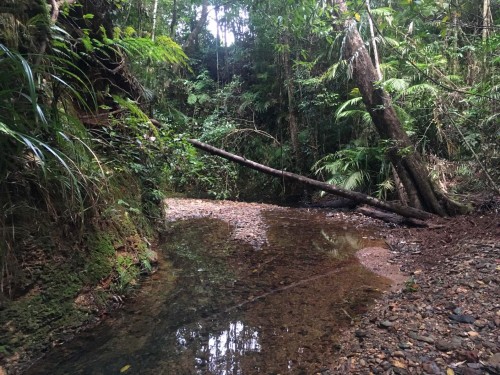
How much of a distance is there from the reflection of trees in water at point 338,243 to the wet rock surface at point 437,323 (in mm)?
924

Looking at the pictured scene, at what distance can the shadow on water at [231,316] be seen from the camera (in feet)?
7.62

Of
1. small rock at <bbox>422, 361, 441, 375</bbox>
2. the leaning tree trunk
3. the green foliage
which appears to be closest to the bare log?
the leaning tree trunk

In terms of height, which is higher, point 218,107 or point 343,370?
point 218,107

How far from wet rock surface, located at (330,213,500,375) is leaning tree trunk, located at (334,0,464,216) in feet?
7.23

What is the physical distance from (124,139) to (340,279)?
10.3 feet

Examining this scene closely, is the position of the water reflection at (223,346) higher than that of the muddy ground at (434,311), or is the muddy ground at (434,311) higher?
the muddy ground at (434,311)

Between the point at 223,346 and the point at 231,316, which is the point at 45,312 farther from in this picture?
the point at 231,316

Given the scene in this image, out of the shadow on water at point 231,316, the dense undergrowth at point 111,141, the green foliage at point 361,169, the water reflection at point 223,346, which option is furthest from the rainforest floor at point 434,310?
the green foliage at point 361,169

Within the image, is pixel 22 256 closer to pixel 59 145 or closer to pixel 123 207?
pixel 59 145

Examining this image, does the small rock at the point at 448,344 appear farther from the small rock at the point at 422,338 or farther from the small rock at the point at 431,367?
the small rock at the point at 431,367

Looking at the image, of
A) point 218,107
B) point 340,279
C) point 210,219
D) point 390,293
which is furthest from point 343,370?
point 218,107

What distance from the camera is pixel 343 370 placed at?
2201 millimetres

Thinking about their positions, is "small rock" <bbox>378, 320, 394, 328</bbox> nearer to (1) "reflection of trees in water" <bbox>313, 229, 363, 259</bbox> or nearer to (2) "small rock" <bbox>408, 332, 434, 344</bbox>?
(2) "small rock" <bbox>408, 332, 434, 344</bbox>

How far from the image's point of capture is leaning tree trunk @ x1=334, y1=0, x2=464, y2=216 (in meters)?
6.27
